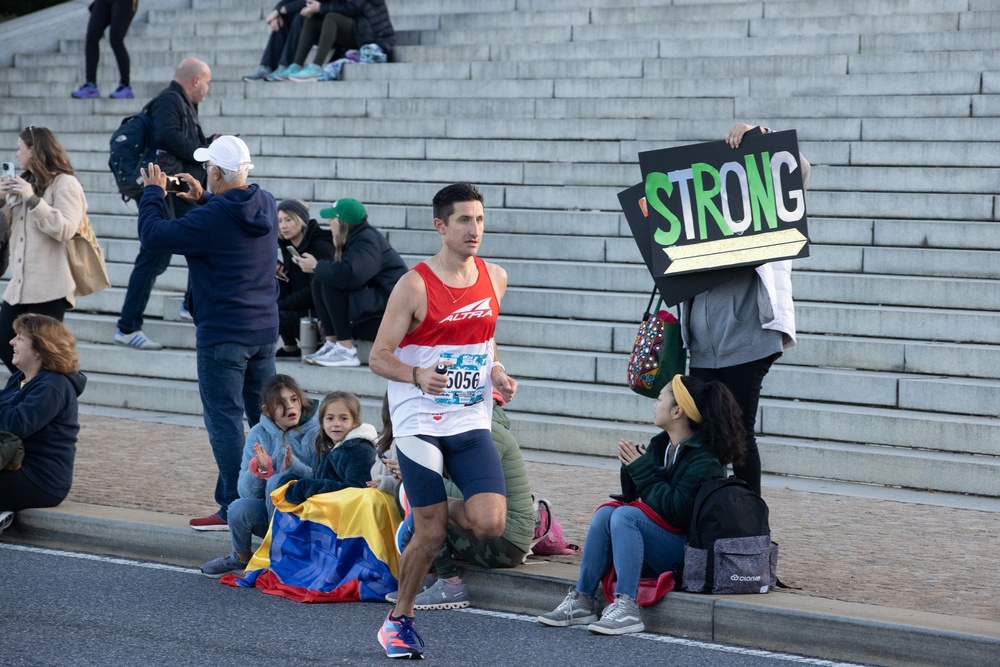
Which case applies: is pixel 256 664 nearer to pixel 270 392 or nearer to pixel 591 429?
pixel 270 392

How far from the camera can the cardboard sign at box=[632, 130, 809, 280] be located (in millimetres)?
6398

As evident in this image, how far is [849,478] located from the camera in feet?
27.1

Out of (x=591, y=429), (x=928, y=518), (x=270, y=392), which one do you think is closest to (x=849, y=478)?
(x=928, y=518)

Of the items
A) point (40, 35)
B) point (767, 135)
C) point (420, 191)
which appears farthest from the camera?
point (40, 35)

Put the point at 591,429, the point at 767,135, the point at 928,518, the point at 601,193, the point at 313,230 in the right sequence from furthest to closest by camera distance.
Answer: the point at 601,193
the point at 313,230
the point at 591,429
the point at 928,518
the point at 767,135

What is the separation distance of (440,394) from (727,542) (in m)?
1.35

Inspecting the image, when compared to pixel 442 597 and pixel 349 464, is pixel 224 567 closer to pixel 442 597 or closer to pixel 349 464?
pixel 349 464

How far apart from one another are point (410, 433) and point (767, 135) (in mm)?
2256

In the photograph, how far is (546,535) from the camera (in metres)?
6.47

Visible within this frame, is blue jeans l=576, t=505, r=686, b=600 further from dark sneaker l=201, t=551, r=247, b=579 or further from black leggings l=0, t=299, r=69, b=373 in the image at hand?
black leggings l=0, t=299, r=69, b=373

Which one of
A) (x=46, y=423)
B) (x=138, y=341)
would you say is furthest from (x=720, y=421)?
(x=138, y=341)

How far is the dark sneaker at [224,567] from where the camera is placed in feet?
21.8

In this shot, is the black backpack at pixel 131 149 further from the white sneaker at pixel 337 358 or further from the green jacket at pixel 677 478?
the green jacket at pixel 677 478

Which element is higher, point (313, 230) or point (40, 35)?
point (40, 35)
